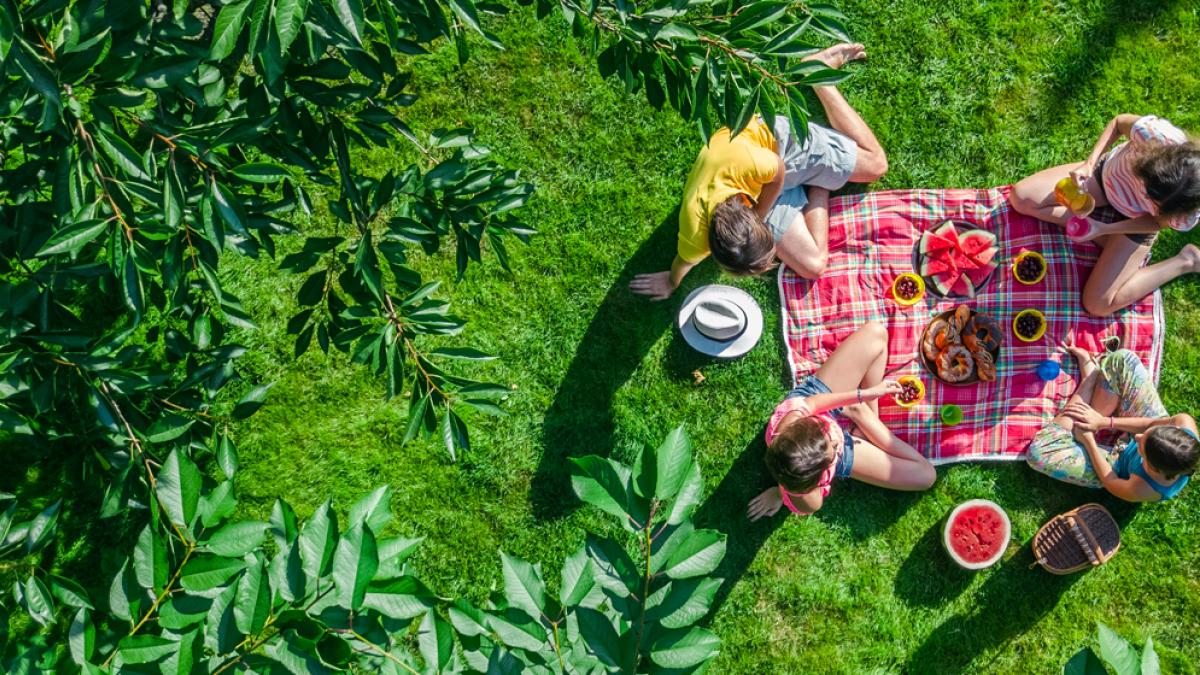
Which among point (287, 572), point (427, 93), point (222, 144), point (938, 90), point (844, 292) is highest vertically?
point (222, 144)

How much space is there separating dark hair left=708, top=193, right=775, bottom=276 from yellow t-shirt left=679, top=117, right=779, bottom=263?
118 millimetres

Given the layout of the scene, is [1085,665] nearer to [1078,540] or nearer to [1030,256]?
[1078,540]

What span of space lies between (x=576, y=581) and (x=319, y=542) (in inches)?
21.8

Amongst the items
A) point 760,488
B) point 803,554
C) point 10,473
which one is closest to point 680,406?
point 760,488

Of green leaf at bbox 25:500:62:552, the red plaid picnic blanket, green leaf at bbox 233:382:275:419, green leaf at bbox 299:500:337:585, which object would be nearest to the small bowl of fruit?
the red plaid picnic blanket

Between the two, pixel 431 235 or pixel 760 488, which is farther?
pixel 760 488

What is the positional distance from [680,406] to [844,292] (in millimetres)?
1127

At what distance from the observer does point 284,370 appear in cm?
500

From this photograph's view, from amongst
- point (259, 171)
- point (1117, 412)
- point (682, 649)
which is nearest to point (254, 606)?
point (682, 649)

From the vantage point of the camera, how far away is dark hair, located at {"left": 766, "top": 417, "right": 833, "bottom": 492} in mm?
4297

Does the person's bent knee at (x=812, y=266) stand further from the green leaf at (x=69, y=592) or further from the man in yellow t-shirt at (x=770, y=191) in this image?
the green leaf at (x=69, y=592)

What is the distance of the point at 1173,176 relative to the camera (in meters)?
4.21

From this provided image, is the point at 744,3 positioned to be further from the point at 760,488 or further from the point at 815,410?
the point at 760,488

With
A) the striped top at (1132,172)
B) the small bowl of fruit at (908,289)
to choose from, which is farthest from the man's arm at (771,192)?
the striped top at (1132,172)
